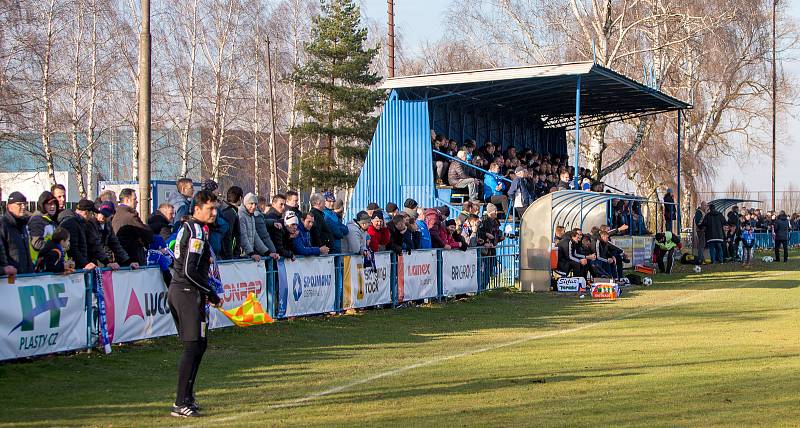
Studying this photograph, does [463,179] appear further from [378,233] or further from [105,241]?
[105,241]

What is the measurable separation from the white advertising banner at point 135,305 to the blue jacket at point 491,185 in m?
17.7

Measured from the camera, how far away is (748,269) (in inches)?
1389

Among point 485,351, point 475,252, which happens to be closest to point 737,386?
point 485,351

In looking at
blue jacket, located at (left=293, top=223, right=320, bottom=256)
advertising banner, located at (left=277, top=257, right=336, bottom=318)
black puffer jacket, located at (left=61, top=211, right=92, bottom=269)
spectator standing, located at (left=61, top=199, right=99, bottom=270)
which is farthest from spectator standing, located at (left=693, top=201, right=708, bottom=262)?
black puffer jacket, located at (left=61, top=211, right=92, bottom=269)

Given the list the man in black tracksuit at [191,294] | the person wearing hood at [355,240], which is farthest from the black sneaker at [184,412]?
the person wearing hood at [355,240]

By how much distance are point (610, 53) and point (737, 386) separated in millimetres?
36083

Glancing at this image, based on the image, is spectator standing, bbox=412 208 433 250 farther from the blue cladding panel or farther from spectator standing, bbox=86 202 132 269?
the blue cladding panel

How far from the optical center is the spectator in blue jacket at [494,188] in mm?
30078

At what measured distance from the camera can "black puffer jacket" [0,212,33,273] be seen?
39.3 feet

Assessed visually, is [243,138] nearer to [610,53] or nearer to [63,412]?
[610,53]

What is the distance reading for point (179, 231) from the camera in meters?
9.41

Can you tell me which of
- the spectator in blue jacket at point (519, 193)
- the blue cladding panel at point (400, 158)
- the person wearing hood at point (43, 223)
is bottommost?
the person wearing hood at point (43, 223)

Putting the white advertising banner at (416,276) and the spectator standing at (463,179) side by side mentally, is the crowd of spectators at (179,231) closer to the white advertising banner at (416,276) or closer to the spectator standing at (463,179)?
the white advertising banner at (416,276)

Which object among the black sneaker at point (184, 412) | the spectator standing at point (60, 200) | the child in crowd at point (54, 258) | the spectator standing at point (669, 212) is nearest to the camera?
the black sneaker at point (184, 412)
